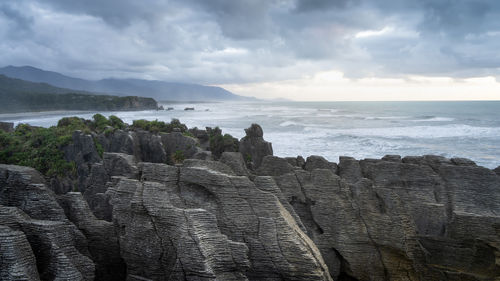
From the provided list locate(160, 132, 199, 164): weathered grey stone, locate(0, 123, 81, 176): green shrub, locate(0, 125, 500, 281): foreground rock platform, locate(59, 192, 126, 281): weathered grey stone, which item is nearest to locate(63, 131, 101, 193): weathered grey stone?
locate(0, 123, 81, 176): green shrub

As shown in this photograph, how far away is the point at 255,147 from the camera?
24406mm

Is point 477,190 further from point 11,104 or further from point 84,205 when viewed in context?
point 11,104

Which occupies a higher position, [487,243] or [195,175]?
[195,175]

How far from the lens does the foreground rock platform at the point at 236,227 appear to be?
6.64m

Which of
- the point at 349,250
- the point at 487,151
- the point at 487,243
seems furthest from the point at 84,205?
the point at 487,151

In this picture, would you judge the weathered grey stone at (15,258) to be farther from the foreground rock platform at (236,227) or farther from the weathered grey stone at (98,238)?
the weathered grey stone at (98,238)

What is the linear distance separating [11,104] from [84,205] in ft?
417

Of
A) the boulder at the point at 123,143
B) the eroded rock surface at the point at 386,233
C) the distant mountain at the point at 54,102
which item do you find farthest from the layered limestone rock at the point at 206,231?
the distant mountain at the point at 54,102

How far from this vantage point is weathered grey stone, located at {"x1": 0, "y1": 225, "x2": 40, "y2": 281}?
5539 millimetres

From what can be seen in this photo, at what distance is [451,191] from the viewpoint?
1261 centimetres

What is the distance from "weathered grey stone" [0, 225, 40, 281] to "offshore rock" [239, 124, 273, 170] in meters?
18.5

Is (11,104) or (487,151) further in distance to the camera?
(11,104)

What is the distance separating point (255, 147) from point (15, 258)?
1937cm

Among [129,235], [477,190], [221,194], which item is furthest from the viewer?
[477,190]
